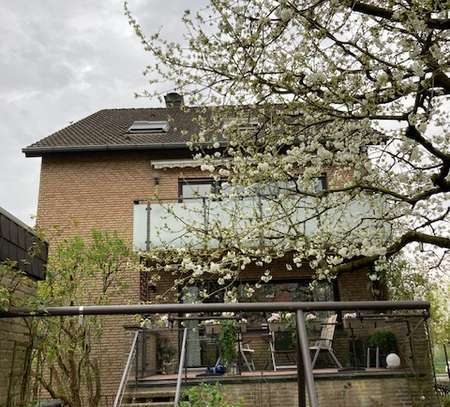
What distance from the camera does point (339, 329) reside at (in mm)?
6352

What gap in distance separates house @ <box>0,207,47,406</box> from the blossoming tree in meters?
3.11

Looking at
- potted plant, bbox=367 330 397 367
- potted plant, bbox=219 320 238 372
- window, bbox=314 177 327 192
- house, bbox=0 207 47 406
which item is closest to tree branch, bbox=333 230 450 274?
potted plant, bbox=367 330 397 367

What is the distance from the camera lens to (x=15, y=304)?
2982mm

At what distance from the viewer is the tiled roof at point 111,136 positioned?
1344 centimetres

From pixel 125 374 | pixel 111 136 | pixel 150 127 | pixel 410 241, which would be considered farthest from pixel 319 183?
pixel 150 127

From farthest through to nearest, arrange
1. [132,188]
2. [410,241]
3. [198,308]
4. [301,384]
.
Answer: [132,188] → [410,241] → [301,384] → [198,308]

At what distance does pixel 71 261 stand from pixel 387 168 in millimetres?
6347

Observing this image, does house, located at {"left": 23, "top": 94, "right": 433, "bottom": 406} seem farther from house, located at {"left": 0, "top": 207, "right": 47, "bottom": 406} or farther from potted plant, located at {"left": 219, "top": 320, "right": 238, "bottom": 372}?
house, located at {"left": 0, "top": 207, "right": 47, "bottom": 406}

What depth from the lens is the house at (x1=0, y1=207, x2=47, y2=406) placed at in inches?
108

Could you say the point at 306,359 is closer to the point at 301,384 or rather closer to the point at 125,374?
the point at 301,384

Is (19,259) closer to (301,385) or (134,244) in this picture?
(301,385)

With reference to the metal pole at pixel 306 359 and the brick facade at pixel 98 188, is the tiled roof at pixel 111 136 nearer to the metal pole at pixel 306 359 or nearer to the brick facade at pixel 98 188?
the brick facade at pixel 98 188

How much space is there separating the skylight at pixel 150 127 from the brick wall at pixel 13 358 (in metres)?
12.3

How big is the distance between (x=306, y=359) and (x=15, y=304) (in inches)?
69.1
